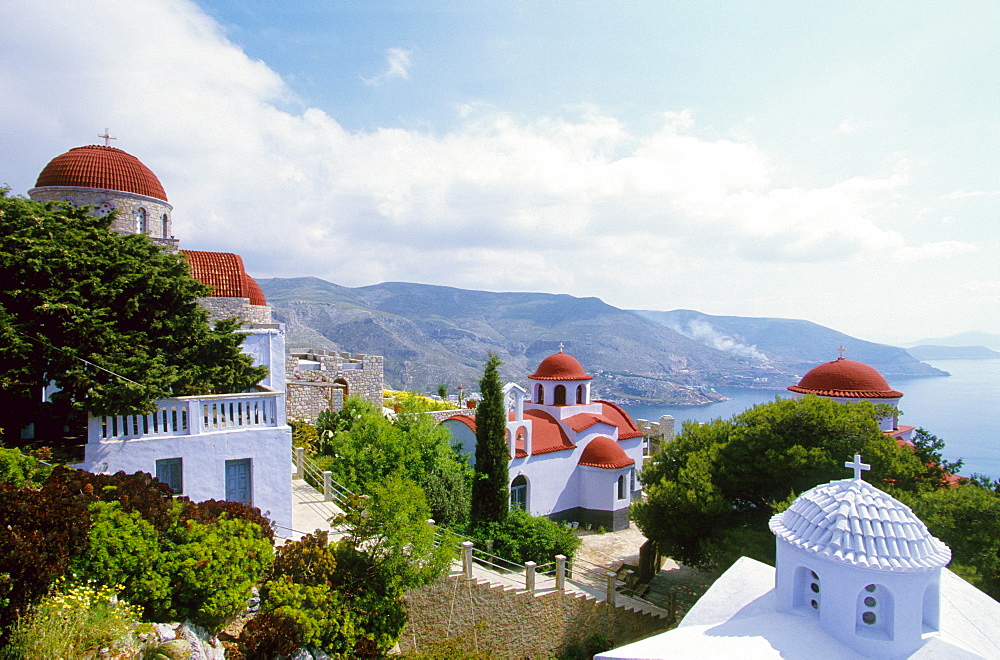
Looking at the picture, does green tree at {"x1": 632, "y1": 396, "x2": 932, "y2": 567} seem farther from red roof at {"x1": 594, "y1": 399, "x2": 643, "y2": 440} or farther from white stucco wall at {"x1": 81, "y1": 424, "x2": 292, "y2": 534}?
white stucco wall at {"x1": 81, "y1": 424, "x2": 292, "y2": 534}

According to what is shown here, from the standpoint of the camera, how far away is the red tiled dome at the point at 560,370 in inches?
999

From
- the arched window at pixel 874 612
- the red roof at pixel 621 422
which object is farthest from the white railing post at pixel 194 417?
the red roof at pixel 621 422

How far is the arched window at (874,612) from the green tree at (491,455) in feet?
40.1

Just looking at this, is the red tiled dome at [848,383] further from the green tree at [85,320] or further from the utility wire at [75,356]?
the utility wire at [75,356]

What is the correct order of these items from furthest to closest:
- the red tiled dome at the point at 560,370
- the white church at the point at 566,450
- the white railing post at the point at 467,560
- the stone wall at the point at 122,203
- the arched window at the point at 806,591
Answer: the red tiled dome at the point at 560,370, the white church at the point at 566,450, the stone wall at the point at 122,203, the white railing post at the point at 467,560, the arched window at the point at 806,591

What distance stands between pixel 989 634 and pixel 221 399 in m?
12.6

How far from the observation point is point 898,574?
20.1ft

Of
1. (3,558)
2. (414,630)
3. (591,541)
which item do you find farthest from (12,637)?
(591,541)

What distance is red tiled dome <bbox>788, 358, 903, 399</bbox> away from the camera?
22000 mm

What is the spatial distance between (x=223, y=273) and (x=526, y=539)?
50.6 ft

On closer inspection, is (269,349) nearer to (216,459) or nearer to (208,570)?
(216,459)

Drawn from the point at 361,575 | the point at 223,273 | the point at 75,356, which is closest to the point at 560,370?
the point at 223,273

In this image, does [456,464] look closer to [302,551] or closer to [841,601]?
[302,551]

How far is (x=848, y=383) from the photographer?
73.3ft
